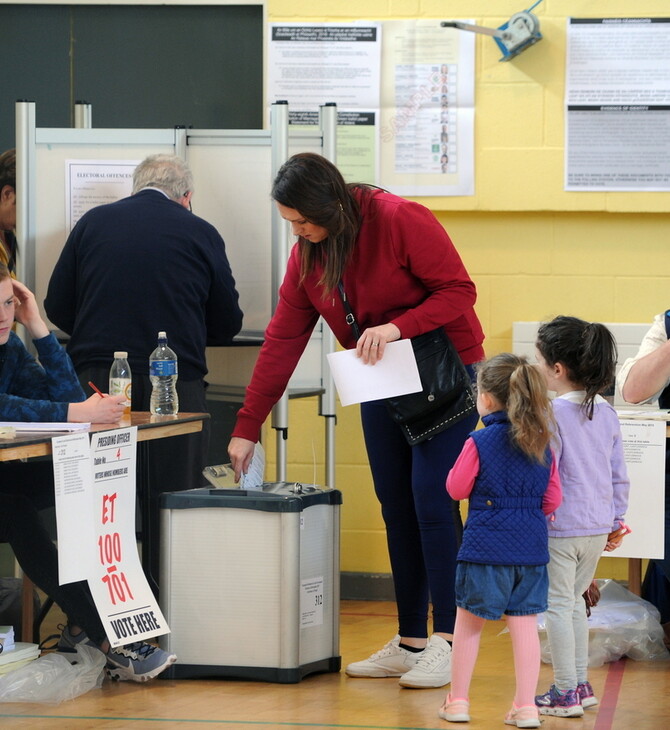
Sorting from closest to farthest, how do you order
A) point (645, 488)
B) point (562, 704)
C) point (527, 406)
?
point (527, 406), point (562, 704), point (645, 488)

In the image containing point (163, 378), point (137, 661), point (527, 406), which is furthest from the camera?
point (163, 378)

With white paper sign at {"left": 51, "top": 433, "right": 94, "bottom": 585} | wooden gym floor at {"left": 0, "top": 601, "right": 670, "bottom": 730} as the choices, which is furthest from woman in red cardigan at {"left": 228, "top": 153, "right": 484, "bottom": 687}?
white paper sign at {"left": 51, "top": 433, "right": 94, "bottom": 585}

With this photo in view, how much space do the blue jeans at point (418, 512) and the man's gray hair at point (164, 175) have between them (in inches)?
39.7

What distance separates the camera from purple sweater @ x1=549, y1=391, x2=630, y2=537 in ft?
9.29

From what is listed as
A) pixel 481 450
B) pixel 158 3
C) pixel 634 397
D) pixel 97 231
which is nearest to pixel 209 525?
pixel 481 450

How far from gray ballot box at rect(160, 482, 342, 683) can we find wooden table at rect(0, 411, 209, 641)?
17 centimetres

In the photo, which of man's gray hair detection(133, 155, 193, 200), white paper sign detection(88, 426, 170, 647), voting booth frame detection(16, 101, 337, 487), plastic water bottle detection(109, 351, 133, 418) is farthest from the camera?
voting booth frame detection(16, 101, 337, 487)

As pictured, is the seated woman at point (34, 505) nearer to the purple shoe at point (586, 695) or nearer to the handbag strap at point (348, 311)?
the handbag strap at point (348, 311)

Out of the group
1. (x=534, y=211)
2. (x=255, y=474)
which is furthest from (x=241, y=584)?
(x=534, y=211)

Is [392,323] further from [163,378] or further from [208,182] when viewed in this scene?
[208,182]

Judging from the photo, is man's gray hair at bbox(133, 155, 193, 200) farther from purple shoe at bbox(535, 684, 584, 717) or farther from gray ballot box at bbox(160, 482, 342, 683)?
purple shoe at bbox(535, 684, 584, 717)

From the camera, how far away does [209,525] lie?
308cm

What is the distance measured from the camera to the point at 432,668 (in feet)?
9.85

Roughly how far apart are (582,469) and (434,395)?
15.2 inches
